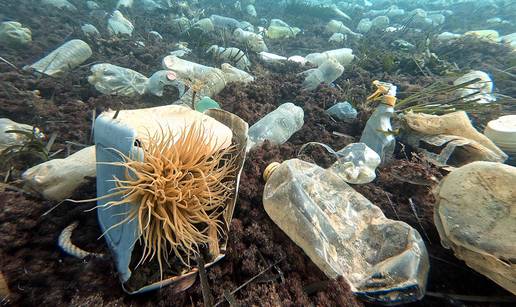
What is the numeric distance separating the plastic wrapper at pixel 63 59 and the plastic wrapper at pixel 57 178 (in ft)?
9.73

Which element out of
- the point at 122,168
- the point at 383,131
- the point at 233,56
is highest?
the point at 122,168

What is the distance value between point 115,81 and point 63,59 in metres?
1.40

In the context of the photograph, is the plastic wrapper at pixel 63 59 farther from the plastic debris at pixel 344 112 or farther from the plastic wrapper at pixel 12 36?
the plastic debris at pixel 344 112

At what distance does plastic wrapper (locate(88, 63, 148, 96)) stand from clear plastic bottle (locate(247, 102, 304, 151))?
2088mm

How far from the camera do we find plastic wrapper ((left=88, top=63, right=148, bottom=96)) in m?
3.68

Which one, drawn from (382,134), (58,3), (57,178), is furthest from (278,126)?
(58,3)

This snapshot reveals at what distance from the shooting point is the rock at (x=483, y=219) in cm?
143

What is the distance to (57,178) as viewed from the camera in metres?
1.89

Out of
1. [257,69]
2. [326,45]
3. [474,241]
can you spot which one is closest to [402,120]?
[474,241]

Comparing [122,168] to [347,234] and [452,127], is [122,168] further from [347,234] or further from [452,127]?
[452,127]

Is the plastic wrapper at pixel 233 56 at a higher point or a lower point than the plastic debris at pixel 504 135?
lower

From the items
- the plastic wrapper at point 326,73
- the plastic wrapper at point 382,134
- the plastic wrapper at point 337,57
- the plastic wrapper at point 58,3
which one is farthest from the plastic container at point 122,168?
the plastic wrapper at point 58,3

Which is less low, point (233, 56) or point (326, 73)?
point (326, 73)

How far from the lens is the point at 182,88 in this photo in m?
3.78
